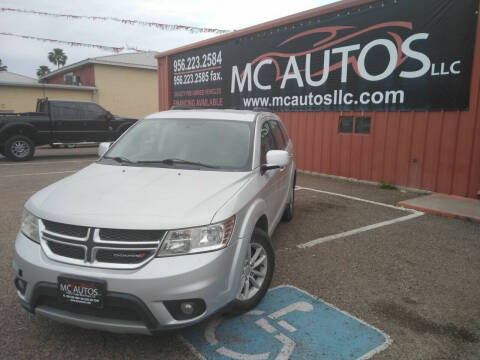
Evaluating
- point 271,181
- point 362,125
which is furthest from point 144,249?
point 362,125

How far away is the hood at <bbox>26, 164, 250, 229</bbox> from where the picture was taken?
2428 mm

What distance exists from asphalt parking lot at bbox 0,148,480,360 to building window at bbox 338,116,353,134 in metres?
2.61

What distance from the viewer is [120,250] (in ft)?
7.63

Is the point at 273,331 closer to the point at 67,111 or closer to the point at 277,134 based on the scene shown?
the point at 277,134

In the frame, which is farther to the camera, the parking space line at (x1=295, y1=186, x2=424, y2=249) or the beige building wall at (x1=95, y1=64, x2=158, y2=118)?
the beige building wall at (x1=95, y1=64, x2=158, y2=118)

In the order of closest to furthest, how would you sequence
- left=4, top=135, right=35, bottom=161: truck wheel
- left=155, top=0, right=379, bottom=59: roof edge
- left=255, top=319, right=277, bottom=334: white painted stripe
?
left=255, top=319, right=277, bottom=334: white painted stripe → left=155, top=0, right=379, bottom=59: roof edge → left=4, top=135, right=35, bottom=161: truck wheel

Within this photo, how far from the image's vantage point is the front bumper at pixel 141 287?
2215 mm

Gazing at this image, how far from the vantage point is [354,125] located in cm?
896

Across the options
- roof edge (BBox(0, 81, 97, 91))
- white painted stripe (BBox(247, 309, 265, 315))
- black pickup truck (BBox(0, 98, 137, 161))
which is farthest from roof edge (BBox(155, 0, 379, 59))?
roof edge (BBox(0, 81, 97, 91))

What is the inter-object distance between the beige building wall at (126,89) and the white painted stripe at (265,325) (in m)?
23.2

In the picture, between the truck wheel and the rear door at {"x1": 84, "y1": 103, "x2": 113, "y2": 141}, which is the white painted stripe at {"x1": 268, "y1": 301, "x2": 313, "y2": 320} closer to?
the truck wheel

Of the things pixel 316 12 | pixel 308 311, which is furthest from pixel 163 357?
pixel 316 12

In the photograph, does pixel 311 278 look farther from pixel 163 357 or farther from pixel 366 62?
pixel 366 62

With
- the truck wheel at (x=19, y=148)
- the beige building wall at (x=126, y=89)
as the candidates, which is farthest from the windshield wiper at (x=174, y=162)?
the beige building wall at (x=126, y=89)
